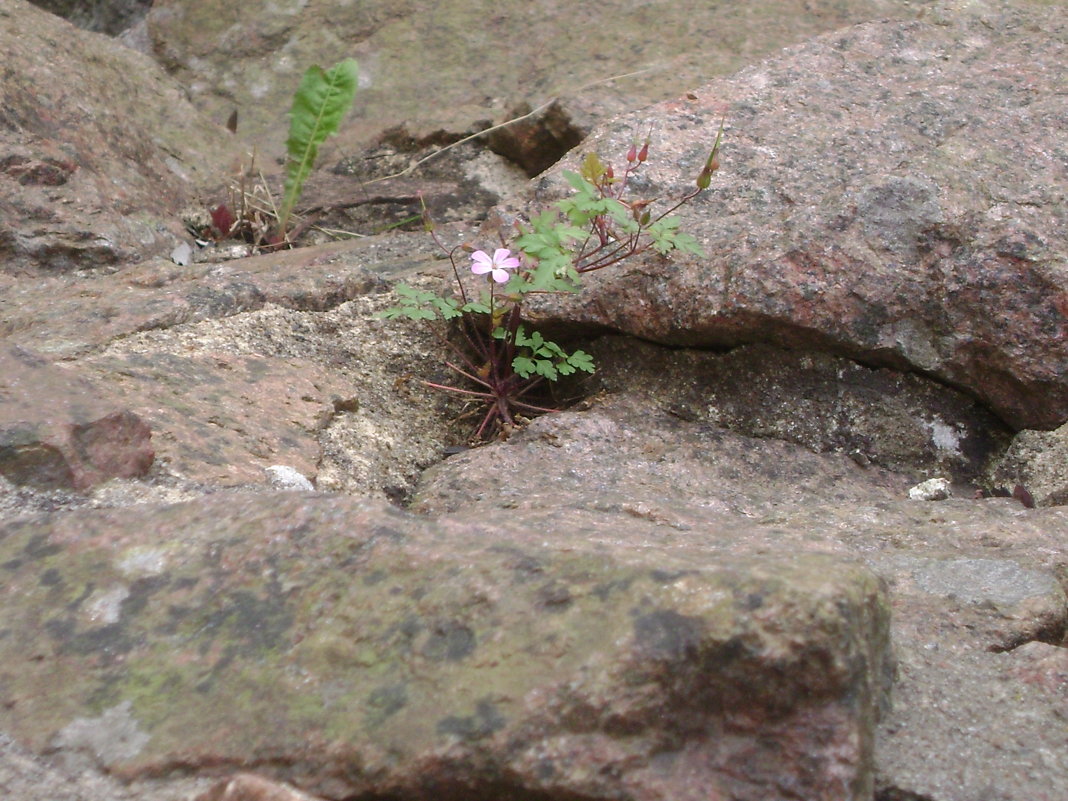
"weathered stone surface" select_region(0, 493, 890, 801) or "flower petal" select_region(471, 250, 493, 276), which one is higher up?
"weathered stone surface" select_region(0, 493, 890, 801)

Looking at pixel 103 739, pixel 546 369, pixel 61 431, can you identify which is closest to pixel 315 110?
pixel 546 369

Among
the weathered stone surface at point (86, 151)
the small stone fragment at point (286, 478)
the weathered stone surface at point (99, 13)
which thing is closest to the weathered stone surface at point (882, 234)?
the small stone fragment at point (286, 478)

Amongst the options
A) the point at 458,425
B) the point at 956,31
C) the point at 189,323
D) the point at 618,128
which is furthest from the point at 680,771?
the point at 956,31

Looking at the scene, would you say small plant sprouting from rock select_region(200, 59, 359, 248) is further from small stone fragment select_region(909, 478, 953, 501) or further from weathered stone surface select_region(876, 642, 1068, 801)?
weathered stone surface select_region(876, 642, 1068, 801)

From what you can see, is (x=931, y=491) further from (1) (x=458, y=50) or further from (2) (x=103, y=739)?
(1) (x=458, y=50)

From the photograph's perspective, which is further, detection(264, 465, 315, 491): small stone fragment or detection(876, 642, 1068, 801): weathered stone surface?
detection(264, 465, 315, 491): small stone fragment

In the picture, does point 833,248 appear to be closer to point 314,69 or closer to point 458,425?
point 458,425

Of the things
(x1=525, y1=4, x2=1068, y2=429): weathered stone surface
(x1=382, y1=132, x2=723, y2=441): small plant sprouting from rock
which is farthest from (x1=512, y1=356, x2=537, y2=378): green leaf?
(x1=525, y1=4, x2=1068, y2=429): weathered stone surface

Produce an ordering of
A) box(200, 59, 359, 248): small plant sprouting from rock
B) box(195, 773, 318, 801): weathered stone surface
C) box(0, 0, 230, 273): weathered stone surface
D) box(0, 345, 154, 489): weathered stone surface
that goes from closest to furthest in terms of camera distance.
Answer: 1. box(195, 773, 318, 801): weathered stone surface
2. box(0, 345, 154, 489): weathered stone surface
3. box(0, 0, 230, 273): weathered stone surface
4. box(200, 59, 359, 248): small plant sprouting from rock

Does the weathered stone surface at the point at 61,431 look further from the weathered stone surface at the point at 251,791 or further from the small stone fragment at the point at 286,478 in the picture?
the weathered stone surface at the point at 251,791
